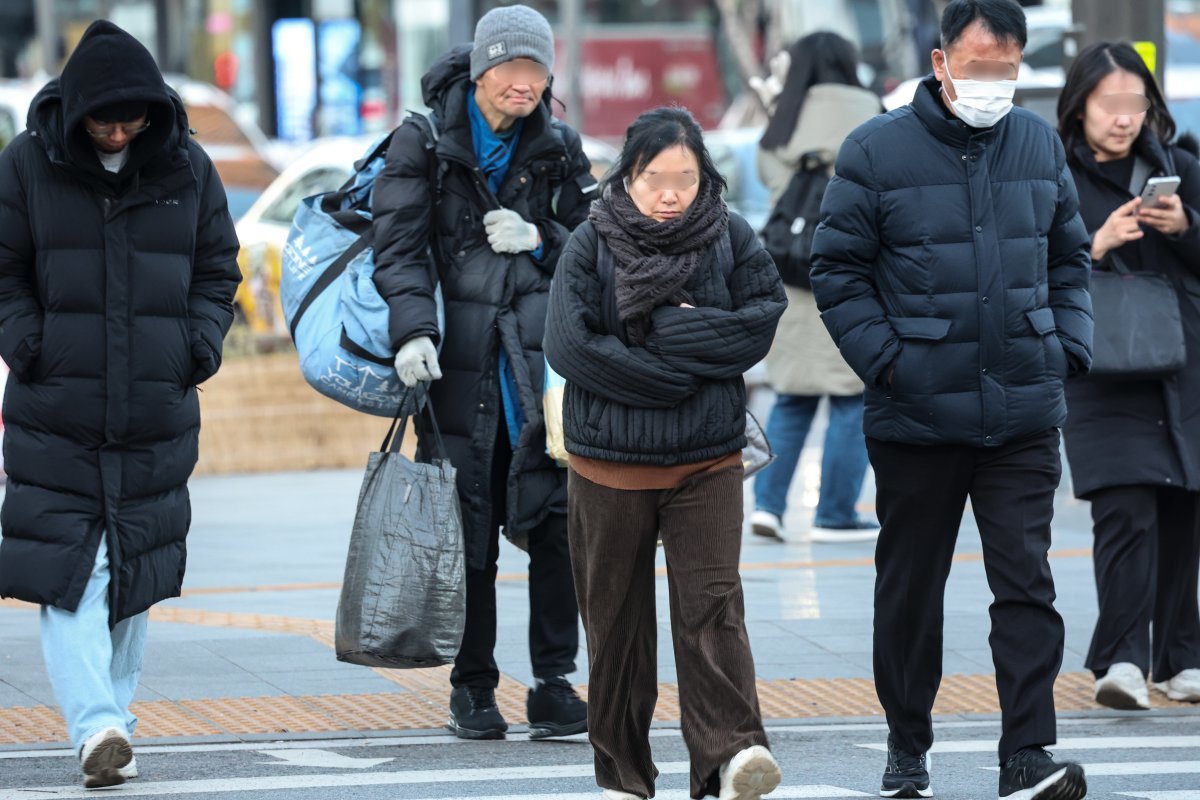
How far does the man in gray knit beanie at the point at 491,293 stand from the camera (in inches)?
245

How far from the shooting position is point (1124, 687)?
674 cm

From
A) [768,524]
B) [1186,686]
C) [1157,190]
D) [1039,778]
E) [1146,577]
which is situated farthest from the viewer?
[768,524]

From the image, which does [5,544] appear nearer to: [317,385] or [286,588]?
[317,385]

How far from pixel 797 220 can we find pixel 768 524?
4.35 ft

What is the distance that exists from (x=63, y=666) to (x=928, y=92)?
254 centimetres

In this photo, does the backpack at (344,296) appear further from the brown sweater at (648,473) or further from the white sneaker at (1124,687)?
the white sneaker at (1124,687)

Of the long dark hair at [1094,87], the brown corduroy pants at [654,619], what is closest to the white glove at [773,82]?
the long dark hair at [1094,87]

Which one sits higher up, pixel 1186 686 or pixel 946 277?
pixel 946 277

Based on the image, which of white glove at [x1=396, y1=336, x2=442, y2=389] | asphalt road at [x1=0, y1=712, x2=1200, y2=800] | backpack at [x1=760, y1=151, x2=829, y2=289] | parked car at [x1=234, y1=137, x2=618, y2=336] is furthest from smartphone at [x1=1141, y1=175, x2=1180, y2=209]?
parked car at [x1=234, y1=137, x2=618, y2=336]

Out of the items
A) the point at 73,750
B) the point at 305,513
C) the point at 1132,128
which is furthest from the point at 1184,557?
the point at 305,513

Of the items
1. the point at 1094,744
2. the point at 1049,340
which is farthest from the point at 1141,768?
the point at 1049,340

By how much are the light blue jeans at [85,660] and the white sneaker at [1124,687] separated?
2827 millimetres

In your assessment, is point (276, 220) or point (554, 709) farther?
point (276, 220)

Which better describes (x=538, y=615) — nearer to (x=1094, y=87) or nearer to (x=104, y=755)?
(x=104, y=755)
